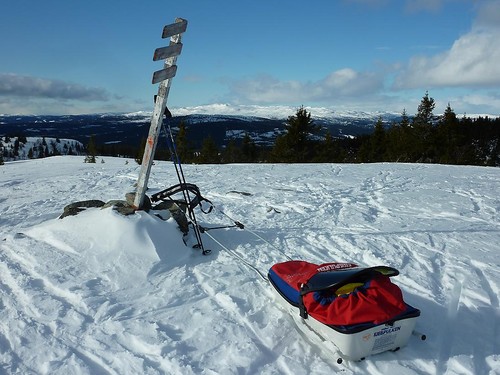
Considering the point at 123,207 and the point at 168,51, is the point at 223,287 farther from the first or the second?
the point at 168,51

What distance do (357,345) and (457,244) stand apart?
496 cm

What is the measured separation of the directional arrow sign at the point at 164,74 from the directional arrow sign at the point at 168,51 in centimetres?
19

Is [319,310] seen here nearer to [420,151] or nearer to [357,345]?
[357,345]

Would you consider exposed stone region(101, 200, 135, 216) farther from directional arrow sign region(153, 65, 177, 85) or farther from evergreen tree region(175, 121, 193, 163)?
evergreen tree region(175, 121, 193, 163)

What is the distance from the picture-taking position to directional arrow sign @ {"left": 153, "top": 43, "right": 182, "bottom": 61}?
5.86m

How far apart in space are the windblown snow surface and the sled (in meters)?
0.20

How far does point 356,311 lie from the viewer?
136 inches

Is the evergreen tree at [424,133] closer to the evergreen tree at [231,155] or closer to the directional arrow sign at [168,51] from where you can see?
the evergreen tree at [231,155]

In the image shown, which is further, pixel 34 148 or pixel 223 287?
pixel 34 148

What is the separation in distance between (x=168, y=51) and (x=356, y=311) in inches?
193

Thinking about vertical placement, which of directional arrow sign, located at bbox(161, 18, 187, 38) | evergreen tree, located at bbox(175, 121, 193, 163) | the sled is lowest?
evergreen tree, located at bbox(175, 121, 193, 163)

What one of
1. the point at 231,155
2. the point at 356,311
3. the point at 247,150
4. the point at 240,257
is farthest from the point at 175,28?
the point at 247,150

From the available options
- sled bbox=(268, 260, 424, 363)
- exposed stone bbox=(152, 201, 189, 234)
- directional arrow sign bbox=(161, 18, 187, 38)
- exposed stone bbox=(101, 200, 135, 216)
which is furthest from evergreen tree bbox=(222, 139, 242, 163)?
sled bbox=(268, 260, 424, 363)

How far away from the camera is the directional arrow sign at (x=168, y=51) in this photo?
5.86m
